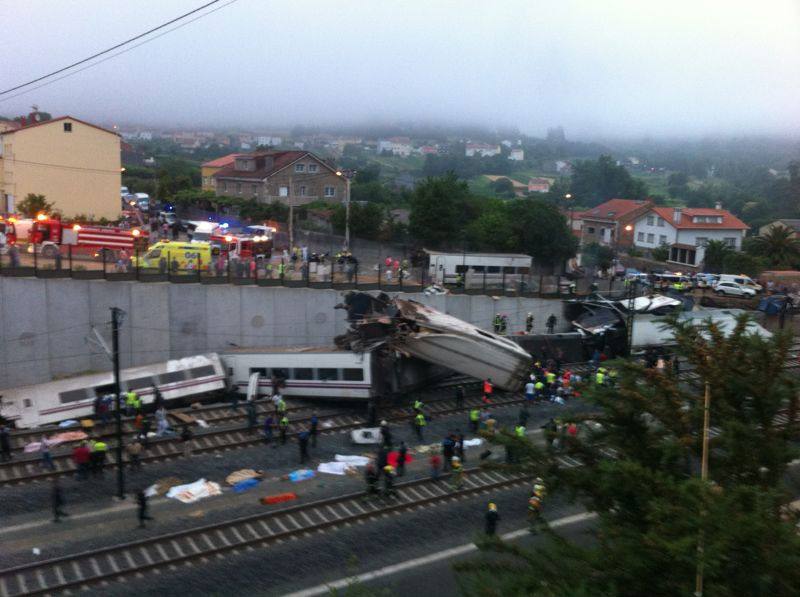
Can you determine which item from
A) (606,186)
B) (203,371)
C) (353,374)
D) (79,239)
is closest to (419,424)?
(353,374)

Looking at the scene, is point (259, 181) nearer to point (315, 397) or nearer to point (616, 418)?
point (315, 397)

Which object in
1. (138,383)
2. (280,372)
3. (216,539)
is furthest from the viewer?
(280,372)

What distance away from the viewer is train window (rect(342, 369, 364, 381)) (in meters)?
22.6

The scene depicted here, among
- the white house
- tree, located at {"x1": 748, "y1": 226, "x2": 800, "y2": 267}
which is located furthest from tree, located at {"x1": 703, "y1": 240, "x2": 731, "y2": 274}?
the white house

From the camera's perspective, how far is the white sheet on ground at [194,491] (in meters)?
16.4

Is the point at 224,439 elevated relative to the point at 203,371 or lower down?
lower down

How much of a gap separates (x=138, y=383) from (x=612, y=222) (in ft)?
152

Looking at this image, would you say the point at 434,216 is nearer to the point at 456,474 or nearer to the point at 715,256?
the point at 715,256

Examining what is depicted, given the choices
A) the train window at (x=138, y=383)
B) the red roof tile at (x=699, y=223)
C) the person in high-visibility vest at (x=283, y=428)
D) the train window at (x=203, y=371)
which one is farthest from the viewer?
the red roof tile at (x=699, y=223)

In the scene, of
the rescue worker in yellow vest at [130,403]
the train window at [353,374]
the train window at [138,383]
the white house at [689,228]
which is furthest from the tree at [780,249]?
the rescue worker in yellow vest at [130,403]

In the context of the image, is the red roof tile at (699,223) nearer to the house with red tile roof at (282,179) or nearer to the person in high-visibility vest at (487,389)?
the house with red tile roof at (282,179)

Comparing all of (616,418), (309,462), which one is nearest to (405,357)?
(309,462)

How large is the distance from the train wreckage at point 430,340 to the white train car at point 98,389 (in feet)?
14.2

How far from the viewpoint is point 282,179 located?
58.2 meters
